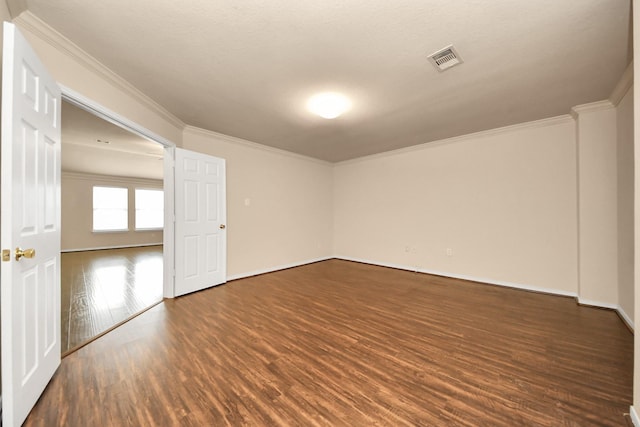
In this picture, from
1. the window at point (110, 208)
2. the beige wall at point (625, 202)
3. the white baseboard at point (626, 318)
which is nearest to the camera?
the white baseboard at point (626, 318)

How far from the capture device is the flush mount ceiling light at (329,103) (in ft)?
9.09

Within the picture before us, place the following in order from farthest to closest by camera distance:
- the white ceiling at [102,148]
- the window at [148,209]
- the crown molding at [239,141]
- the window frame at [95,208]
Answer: the window at [148,209]
the window frame at [95,208]
the crown molding at [239,141]
the white ceiling at [102,148]

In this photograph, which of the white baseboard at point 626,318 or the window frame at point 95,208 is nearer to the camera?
the white baseboard at point 626,318

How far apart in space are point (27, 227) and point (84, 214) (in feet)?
27.3

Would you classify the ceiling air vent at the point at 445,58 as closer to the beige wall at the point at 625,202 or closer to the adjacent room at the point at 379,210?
the adjacent room at the point at 379,210

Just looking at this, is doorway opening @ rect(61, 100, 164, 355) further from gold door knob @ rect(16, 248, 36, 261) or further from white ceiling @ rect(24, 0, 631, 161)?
gold door knob @ rect(16, 248, 36, 261)

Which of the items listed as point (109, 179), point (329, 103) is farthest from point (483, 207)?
point (109, 179)

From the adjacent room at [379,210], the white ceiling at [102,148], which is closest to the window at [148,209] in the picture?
the white ceiling at [102,148]

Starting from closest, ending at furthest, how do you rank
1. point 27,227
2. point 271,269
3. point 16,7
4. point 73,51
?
1. point 27,227
2. point 16,7
3. point 73,51
4. point 271,269

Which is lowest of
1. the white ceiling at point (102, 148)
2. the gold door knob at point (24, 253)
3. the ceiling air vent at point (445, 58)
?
the gold door knob at point (24, 253)

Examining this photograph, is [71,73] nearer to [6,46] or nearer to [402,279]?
[6,46]

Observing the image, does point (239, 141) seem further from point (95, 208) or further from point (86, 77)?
point (95, 208)

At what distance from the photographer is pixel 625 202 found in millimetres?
2666

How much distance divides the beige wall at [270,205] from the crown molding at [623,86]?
469 cm
